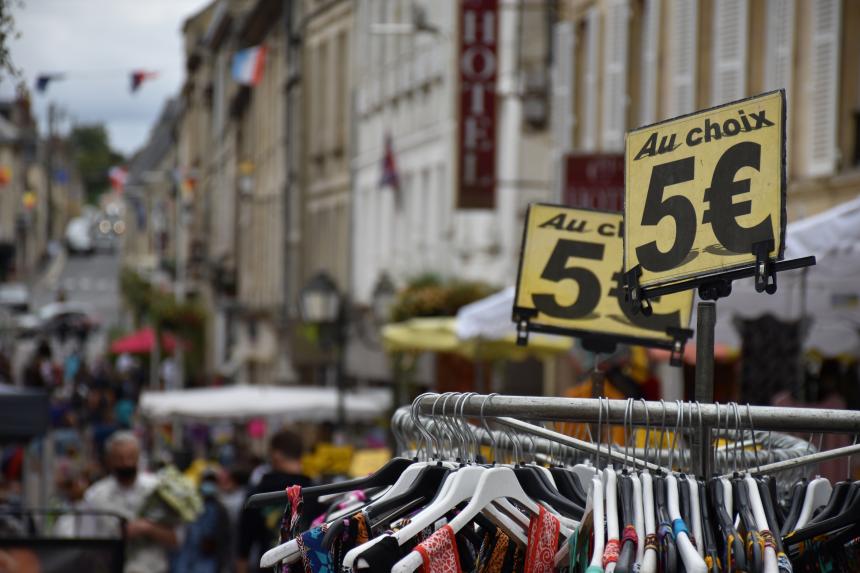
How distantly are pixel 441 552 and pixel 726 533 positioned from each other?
63cm

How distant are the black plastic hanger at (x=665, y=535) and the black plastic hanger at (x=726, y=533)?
4.3 inches

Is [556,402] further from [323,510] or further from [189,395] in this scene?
[189,395]

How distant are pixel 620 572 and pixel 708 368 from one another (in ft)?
2.82

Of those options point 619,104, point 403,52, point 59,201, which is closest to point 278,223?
point 403,52

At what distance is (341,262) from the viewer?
39250mm

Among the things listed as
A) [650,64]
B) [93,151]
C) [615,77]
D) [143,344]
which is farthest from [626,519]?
[93,151]

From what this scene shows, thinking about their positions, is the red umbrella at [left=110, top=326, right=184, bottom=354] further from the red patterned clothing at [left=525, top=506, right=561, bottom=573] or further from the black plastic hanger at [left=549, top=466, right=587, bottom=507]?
the red patterned clothing at [left=525, top=506, right=561, bottom=573]

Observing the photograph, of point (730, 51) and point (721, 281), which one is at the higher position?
point (730, 51)

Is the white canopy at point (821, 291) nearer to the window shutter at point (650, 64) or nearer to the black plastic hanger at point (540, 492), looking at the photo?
the black plastic hanger at point (540, 492)

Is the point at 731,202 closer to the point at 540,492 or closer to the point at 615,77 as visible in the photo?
the point at 540,492

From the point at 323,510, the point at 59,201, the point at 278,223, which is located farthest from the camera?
the point at 59,201

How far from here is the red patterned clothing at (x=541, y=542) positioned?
4.39 meters

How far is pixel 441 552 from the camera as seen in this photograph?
14.0 ft

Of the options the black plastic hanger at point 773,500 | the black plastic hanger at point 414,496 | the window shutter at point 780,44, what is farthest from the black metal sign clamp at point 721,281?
the window shutter at point 780,44
